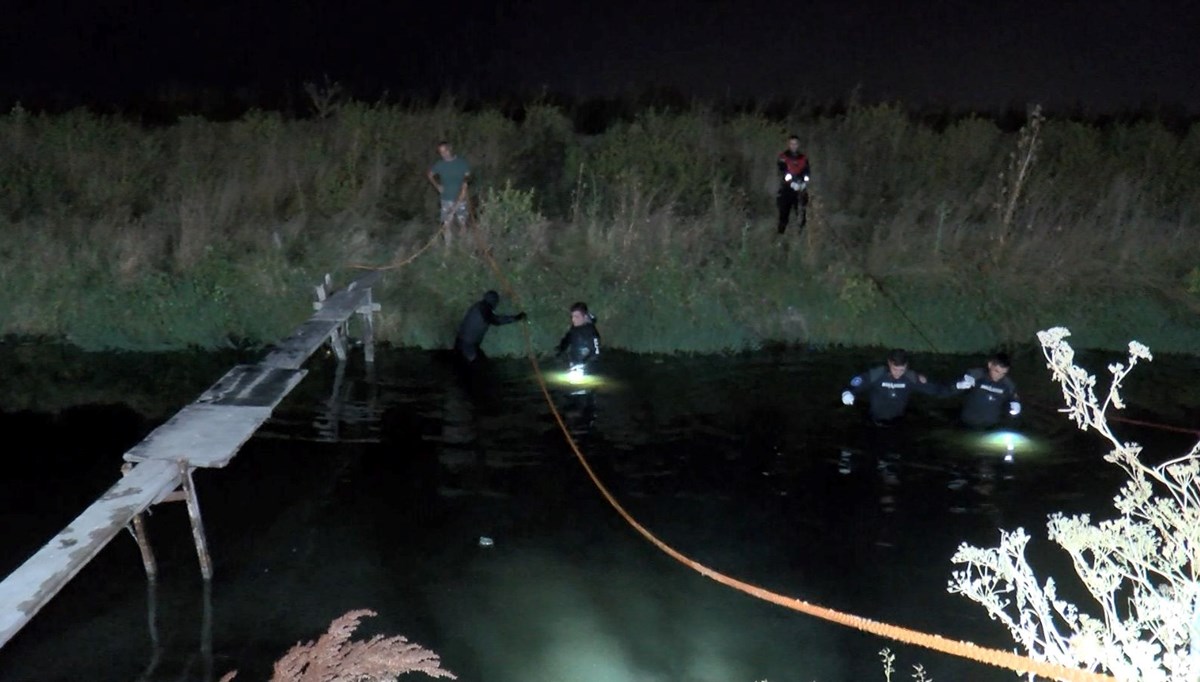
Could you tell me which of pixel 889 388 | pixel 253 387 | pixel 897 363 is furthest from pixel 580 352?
pixel 253 387

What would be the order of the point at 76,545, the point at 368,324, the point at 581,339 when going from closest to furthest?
the point at 76,545, the point at 581,339, the point at 368,324

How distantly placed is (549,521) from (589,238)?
6.60 m

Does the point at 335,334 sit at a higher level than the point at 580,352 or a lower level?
higher

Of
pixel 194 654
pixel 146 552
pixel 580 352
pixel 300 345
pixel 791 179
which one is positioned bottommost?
pixel 194 654

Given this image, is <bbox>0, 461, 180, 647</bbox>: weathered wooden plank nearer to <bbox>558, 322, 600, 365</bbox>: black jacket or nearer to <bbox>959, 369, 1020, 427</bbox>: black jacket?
<bbox>558, 322, 600, 365</bbox>: black jacket

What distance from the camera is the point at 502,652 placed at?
633 cm

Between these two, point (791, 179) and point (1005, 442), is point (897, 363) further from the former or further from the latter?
point (791, 179)

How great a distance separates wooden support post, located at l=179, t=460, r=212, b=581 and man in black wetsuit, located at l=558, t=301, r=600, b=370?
5.22 metres

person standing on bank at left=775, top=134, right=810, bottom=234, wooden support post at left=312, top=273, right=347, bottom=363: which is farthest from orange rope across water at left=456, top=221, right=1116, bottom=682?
person standing on bank at left=775, top=134, right=810, bottom=234

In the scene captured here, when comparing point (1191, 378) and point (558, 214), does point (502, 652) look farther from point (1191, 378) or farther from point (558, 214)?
point (558, 214)

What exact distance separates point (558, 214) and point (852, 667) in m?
11.6

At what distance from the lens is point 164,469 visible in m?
6.68

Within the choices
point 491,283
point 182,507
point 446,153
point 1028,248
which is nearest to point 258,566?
point 182,507

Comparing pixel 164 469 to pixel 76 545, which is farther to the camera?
pixel 164 469
